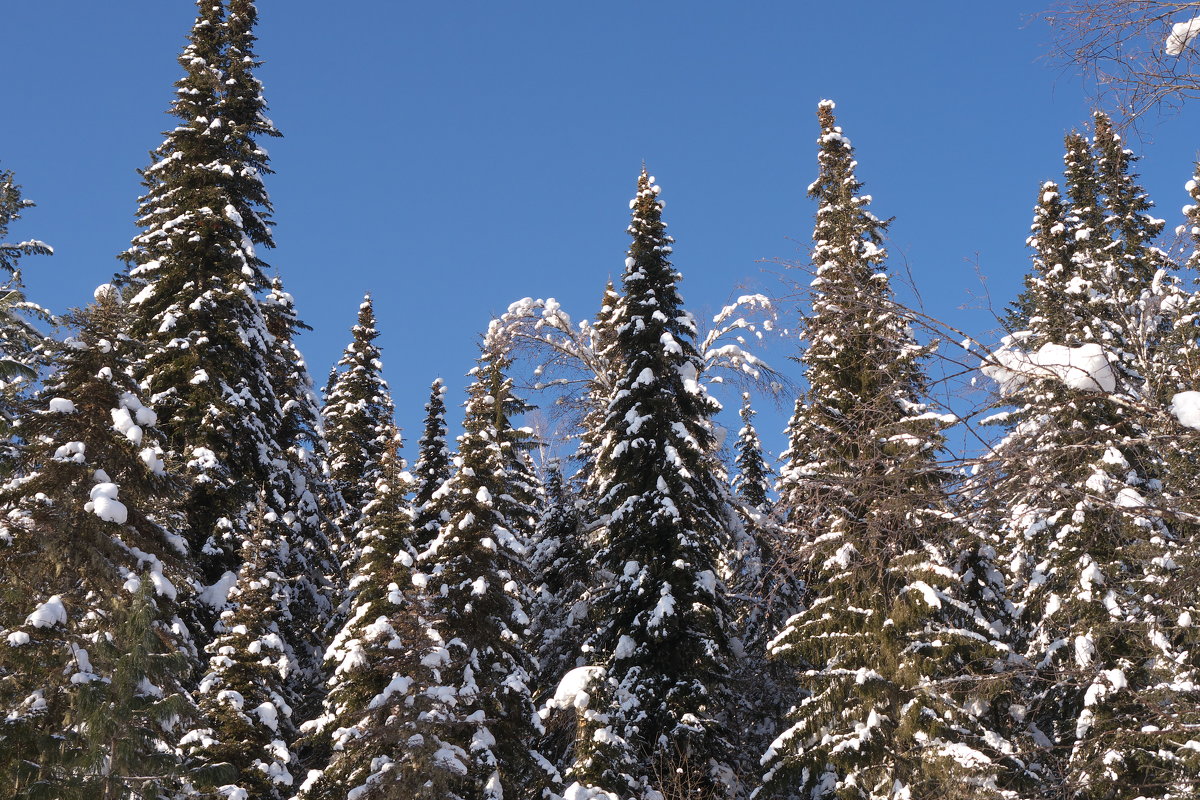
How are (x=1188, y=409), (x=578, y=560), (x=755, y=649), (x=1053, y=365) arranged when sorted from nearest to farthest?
(x=1188, y=409) → (x=1053, y=365) → (x=578, y=560) → (x=755, y=649)

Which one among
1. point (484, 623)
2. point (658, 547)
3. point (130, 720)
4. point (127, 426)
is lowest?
point (130, 720)

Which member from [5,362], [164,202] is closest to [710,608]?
[5,362]

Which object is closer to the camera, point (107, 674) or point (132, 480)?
point (107, 674)

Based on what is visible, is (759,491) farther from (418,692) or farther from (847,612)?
(418,692)

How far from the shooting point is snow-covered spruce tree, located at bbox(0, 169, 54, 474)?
16.9 metres

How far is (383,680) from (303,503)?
25.0 feet

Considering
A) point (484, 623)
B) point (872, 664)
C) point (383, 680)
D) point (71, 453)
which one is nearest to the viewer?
point (71, 453)

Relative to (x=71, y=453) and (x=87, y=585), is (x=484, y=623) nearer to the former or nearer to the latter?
(x=87, y=585)

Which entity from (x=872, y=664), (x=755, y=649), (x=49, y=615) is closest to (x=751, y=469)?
(x=755, y=649)

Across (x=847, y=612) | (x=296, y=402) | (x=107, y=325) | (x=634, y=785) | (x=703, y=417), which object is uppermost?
(x=296, y=402)

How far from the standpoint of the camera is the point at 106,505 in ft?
36.7

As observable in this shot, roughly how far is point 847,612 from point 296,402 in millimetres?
16495

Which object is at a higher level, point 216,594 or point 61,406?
point 61,406

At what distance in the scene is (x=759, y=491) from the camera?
113 feet
